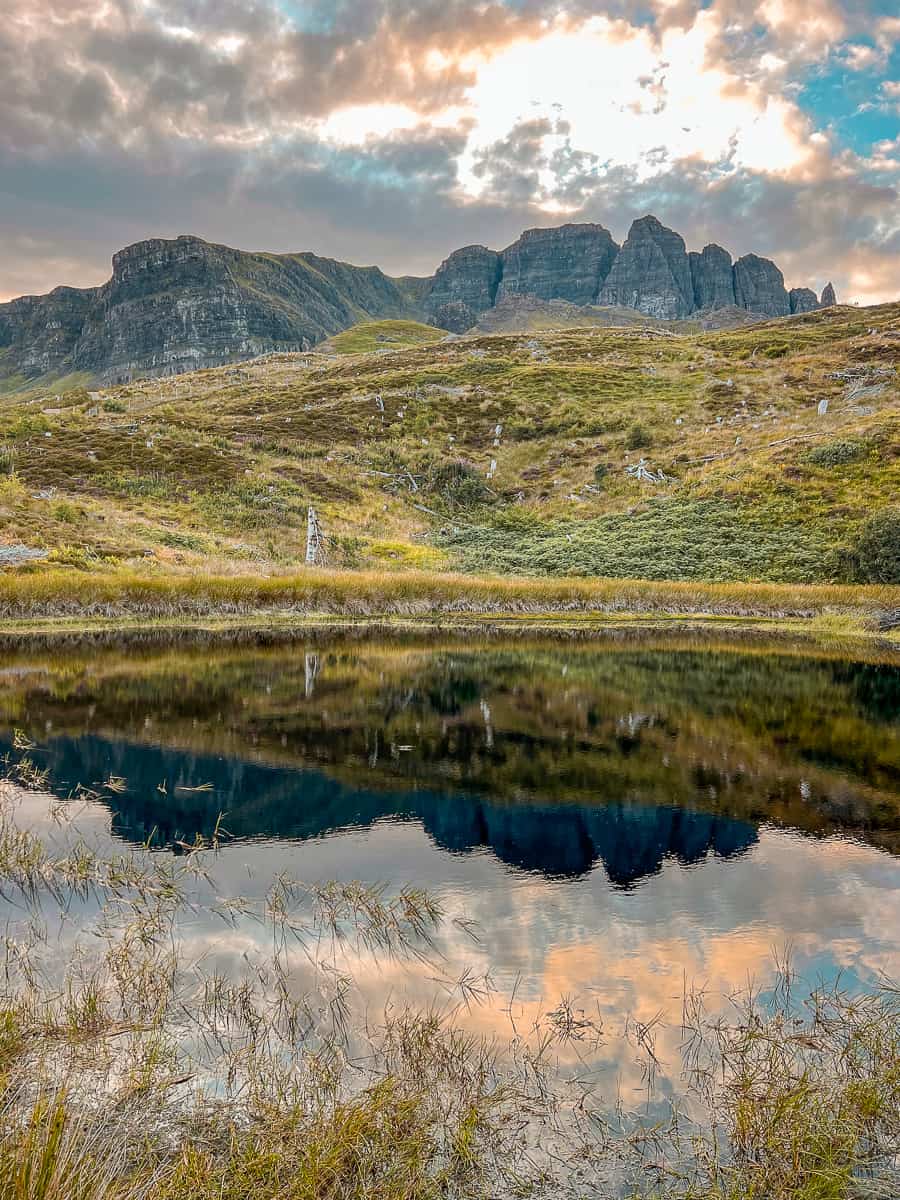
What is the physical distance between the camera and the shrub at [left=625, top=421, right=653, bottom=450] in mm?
83312

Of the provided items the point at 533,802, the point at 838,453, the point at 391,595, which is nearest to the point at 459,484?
the point at 391,595

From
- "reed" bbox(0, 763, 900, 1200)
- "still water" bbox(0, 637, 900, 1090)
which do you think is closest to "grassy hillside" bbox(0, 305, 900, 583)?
"still water" bbox(0, 637, 900, 1090)

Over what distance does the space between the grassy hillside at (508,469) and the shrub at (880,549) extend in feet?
0.46

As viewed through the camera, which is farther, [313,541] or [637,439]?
[637,439]

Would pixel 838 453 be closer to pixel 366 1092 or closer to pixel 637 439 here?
pixel 637 439

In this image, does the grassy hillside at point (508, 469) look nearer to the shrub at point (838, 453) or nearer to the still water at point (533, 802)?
the shrub at point (838, 453)

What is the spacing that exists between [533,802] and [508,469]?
2851 inches

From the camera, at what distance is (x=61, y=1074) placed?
19.5ft

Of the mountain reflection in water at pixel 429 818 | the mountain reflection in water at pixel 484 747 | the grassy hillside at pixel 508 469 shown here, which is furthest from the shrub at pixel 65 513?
the mountain reflection in water at pixel 429 818

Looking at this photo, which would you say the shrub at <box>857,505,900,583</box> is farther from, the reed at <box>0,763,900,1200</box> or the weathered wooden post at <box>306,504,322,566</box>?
the reed at <box>0,763,900,1200</box>

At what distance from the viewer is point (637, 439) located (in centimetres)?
8381

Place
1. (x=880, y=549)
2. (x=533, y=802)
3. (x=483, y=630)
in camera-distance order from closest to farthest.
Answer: (x=533, y=802) < (x=483, y=630) < (x=880, y=549)

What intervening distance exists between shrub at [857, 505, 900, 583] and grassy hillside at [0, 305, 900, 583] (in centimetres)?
14

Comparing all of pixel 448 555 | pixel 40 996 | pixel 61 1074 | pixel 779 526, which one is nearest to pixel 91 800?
pixel 40 996
